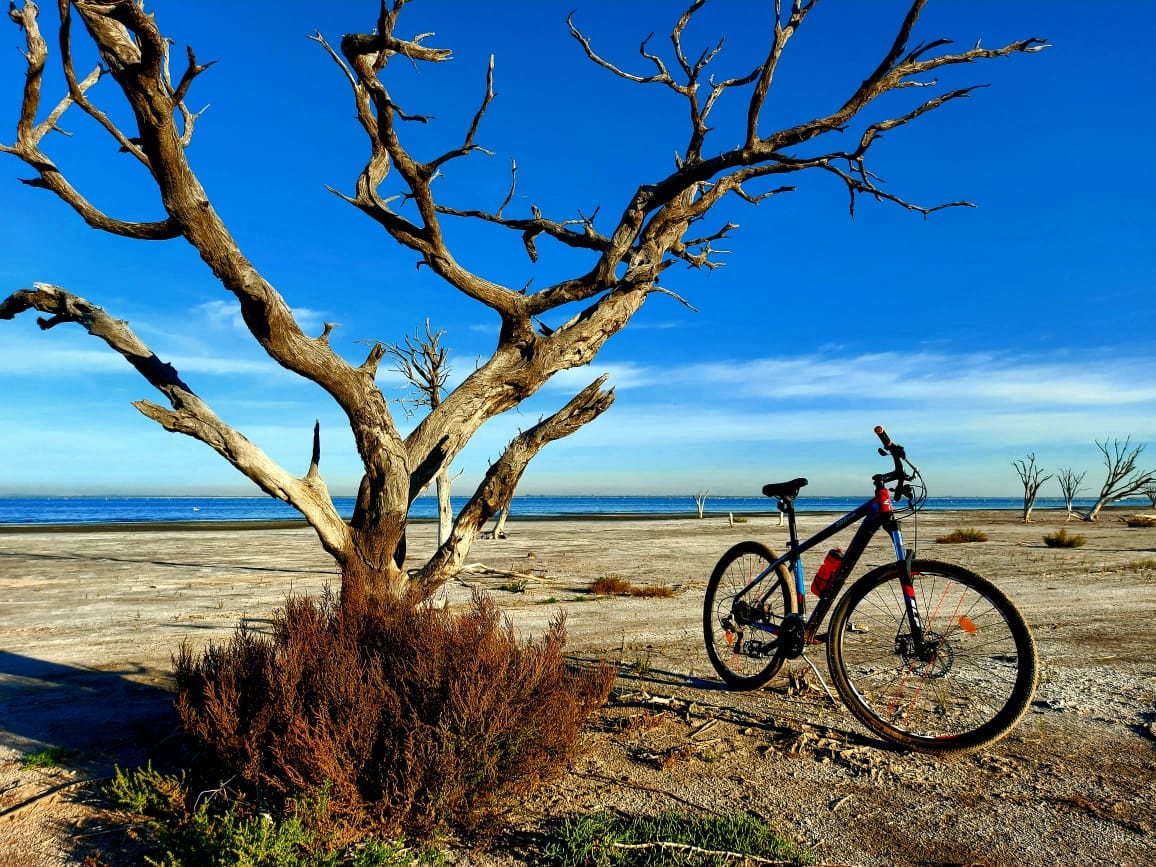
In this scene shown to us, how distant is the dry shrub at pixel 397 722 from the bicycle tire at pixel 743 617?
5.97 ft

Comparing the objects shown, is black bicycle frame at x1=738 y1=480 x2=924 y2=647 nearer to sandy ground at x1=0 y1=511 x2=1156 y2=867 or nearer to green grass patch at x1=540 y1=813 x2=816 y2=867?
sandy ground at x1=0 y1=511 x2=1156 y2=867

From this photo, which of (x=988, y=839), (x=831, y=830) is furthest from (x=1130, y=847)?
(x=831, y=830)

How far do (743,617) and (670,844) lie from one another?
115 inches

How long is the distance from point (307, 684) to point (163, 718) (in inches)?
86.2

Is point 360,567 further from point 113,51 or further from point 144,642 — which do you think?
point 144,642

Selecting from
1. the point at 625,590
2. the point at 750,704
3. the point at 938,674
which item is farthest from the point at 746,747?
the point at 625,590

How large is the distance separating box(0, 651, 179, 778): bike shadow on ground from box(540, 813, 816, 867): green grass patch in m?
2.72

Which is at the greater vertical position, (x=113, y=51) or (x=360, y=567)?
(x=113, y=51)

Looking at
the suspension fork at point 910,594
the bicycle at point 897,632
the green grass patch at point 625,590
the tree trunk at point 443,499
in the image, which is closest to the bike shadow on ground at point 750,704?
the bicycle at point 897,632

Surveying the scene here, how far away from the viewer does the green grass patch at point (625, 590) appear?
1154cm

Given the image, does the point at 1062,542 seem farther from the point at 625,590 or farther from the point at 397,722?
the point at 397,722

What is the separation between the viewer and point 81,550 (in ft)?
80.0

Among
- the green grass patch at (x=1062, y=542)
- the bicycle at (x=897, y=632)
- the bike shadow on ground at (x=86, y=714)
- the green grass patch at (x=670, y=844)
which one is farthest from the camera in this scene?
the green grass patch at (x=1062, y=542)

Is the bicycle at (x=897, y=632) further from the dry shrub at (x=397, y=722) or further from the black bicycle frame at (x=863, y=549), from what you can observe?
the dry shrub at (x=397, y=722)
